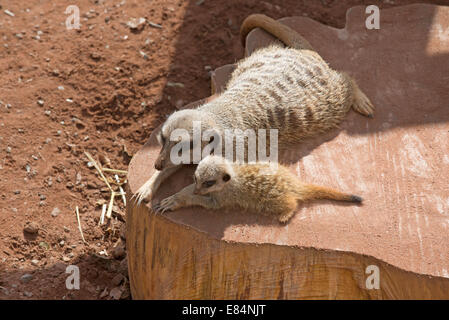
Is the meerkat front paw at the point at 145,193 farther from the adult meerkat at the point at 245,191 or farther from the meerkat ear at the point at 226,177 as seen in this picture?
the meerkat ear at the point at 226,177

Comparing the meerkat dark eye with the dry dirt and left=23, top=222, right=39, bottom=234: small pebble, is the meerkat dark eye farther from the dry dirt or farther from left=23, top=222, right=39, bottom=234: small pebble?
left=23, top=222, right=39, bottom=234: small pebble

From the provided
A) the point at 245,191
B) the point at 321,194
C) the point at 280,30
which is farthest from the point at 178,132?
the point at 280,30

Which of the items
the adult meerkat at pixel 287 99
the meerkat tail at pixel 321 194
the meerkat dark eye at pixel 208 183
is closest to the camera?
the meerkat dark eye at pixel 208 183

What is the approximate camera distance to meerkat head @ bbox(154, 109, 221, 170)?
241 cm

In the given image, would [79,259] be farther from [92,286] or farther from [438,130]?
[438,130]

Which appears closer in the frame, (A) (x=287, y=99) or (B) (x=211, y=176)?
(B) (x=211, y=176)

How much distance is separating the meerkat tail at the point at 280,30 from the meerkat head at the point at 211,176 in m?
A: 1.20

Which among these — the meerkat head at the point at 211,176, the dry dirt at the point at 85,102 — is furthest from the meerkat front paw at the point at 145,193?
the dry dirt at the point at 85,102

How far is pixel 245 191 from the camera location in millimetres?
2367

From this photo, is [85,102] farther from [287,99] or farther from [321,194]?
[321,194]

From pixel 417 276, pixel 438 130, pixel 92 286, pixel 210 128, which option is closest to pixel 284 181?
pixel 210 128

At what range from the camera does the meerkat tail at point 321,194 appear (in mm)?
2406

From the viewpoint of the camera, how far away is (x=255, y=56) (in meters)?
3.20

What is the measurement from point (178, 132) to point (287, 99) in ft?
2.23
